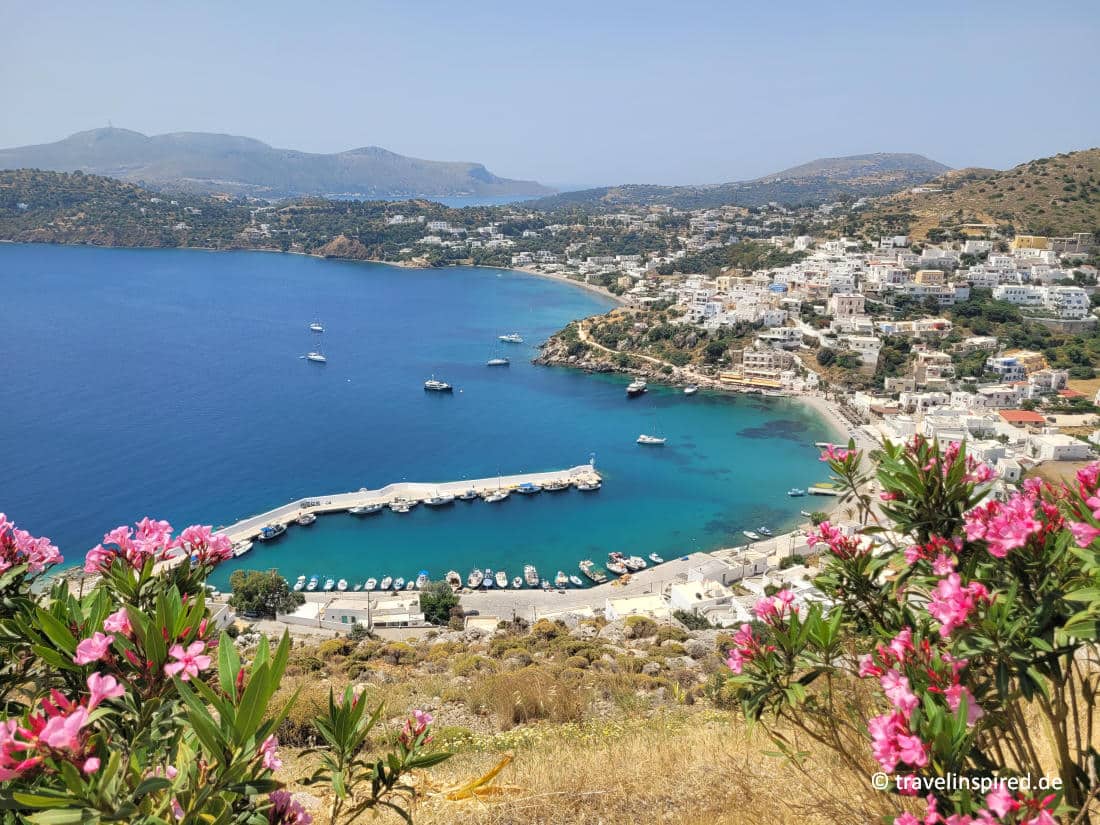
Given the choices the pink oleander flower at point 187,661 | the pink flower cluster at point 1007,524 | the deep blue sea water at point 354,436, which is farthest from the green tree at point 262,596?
the pink flower cluster at point 1007,524

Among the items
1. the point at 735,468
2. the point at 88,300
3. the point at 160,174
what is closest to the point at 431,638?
the point at 735,468

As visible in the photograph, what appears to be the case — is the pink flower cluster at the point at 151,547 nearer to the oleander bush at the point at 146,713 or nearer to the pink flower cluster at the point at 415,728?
the oleander bush at the point at 146,713

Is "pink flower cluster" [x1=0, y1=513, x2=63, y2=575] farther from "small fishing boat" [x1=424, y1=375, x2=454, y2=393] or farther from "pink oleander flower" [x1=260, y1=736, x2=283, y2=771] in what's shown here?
"small fishing boat" [x1=424, y1=375, x2=454, y2=393]

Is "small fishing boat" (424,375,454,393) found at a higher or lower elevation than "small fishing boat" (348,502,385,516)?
higher

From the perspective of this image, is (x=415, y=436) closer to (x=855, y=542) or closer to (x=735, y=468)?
(x=735, y=468)

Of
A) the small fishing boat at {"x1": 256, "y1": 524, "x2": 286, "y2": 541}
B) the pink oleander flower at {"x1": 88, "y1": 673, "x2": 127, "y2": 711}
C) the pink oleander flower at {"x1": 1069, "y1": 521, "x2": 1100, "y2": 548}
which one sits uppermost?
the pink oleander flower at {"x1": 1069, "y1": 521, "x2": 1100, "y2": 548}

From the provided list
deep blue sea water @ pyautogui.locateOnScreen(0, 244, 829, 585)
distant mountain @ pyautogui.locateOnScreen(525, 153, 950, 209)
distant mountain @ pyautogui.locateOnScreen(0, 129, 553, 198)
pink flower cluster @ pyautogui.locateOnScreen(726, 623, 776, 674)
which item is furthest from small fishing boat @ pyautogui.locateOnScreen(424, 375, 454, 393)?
distant mountain @ pyautogui.locateOnScreen(0, 129, 553, 198)

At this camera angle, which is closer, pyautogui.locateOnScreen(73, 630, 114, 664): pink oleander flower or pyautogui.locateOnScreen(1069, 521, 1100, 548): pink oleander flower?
pyautogui.locateOnScreen(73, 630, 114, 664): pink oleander flower
